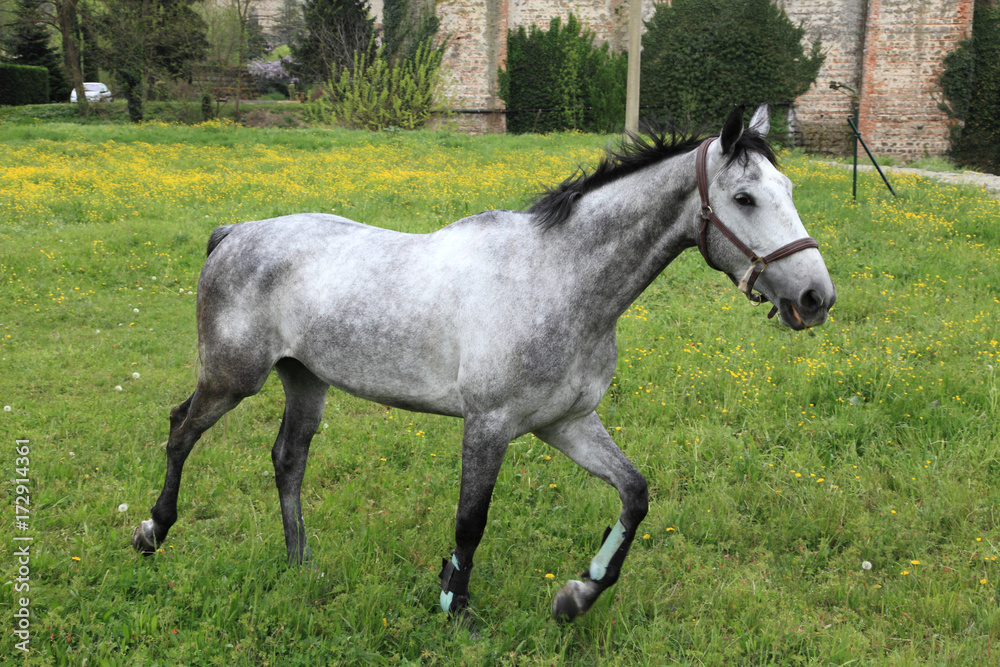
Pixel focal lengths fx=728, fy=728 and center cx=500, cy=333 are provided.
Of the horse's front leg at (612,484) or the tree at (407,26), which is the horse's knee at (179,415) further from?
the tree at (407,26)

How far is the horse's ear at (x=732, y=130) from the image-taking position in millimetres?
2496

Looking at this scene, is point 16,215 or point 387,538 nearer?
point 387,538

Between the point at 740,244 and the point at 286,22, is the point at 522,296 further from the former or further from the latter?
the point at 286,22

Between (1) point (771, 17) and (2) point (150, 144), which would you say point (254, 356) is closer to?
(2) point (150, 144)

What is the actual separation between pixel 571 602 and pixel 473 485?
751mm

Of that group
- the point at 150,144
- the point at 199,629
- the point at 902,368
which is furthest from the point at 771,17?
the point at 199,629

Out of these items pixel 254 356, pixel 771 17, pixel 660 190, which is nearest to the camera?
pixel 660 190

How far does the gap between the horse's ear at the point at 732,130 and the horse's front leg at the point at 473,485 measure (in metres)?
1.35

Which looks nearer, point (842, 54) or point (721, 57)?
point (842, 54)

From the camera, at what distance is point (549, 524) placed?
4105 mm

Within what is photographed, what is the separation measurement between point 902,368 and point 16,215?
11520 millimetres

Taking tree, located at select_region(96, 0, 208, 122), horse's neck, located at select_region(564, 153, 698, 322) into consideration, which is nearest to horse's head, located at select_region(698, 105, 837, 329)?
horse's neck, located at select_region(564, 153, 698, 322)

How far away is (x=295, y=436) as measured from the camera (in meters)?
3.79

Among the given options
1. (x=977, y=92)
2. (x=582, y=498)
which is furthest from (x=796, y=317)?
(x=977, y=92)
